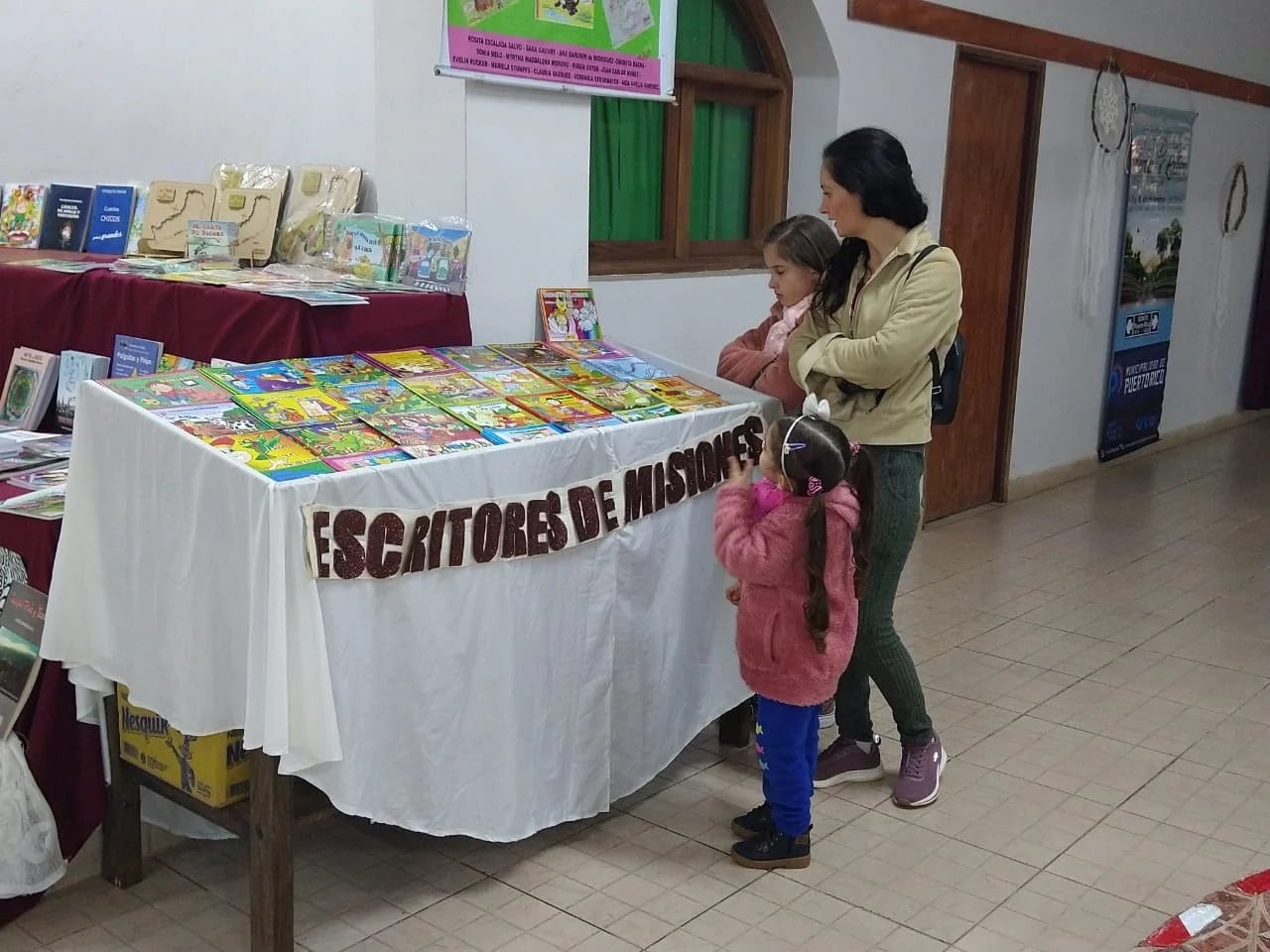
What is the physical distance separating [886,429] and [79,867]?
6.26ft

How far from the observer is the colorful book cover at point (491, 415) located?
2.39 metres

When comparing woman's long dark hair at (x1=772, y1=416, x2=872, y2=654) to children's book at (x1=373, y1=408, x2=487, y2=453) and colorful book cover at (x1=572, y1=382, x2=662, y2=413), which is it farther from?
children's book at (x1=373, y1=408, x2=487, y2=453)

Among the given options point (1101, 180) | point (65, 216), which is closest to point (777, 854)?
point (65, 216)

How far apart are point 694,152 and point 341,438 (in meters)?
2.60

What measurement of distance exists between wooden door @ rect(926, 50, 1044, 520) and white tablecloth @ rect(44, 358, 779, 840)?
123 inches

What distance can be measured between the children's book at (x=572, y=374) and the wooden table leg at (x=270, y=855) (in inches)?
41.0

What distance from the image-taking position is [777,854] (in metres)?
2.62

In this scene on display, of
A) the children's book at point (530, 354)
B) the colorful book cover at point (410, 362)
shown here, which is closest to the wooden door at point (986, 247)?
the children's book at point (530, 354)

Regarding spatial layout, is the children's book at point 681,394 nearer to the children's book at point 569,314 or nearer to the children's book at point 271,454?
the children's book at point 569,314

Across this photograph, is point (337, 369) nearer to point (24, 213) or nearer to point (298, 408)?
point (298, 408)

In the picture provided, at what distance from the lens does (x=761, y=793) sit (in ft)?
9.77

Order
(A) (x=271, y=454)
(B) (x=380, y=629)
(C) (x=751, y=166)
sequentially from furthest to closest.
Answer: (C) (x=751, y=166), (B) (x=380, y=629), (A) (x=271, y=454)

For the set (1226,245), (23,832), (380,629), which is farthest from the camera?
(1226,245)

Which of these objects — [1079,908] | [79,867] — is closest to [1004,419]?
[1079,908]
